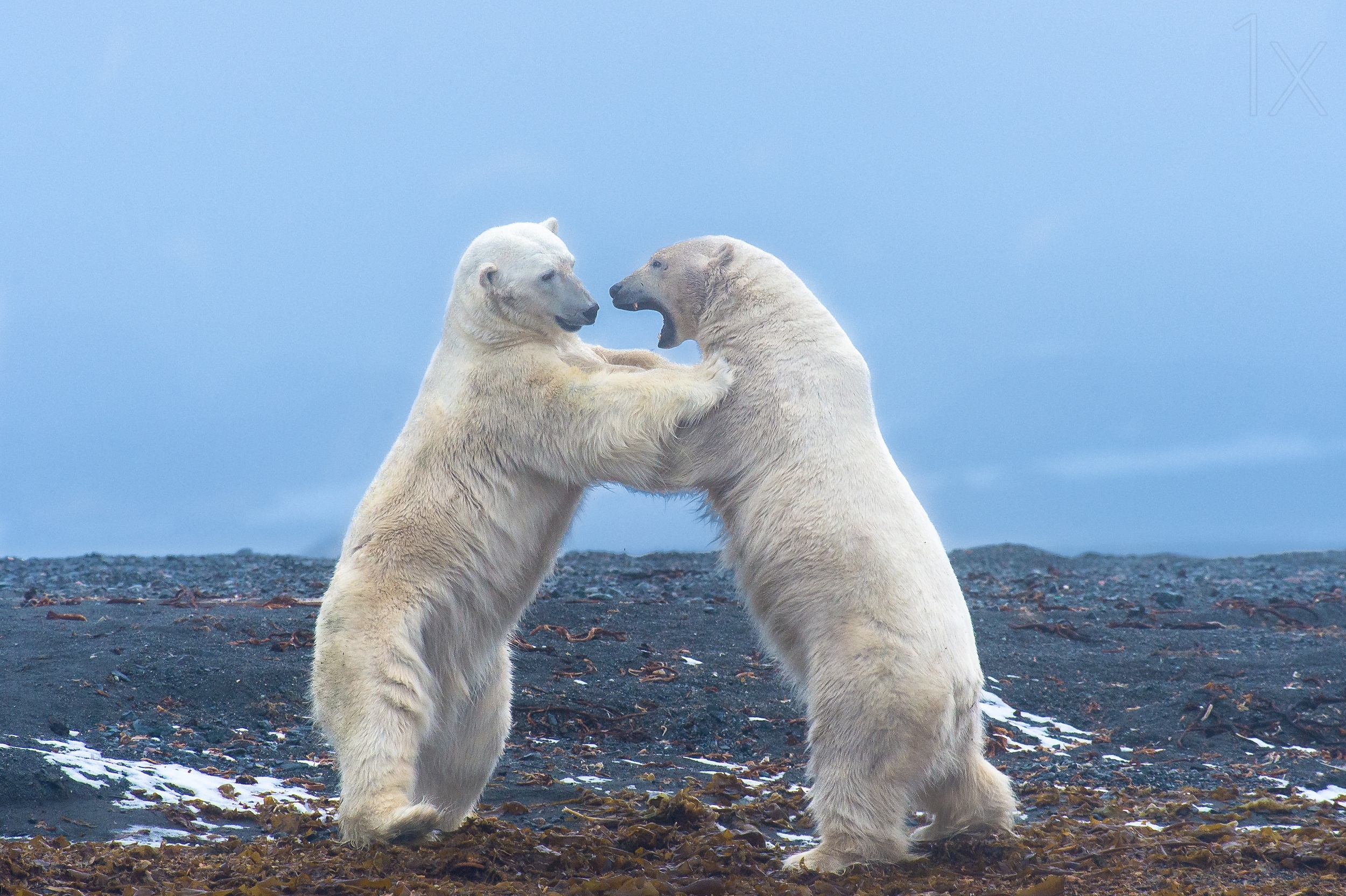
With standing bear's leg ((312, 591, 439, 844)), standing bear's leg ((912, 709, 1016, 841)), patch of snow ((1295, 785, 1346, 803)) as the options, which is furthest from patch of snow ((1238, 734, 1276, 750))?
standing bear's leg ((312, 591, 439, 844))

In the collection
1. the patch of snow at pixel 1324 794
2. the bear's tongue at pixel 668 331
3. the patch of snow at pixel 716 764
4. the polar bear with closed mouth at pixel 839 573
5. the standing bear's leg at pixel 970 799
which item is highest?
the bear's tongue at pixel 668 331

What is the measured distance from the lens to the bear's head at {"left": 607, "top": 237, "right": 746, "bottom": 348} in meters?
5.19

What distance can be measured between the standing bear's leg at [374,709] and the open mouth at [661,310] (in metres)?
1.68

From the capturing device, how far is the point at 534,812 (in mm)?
A: 5684

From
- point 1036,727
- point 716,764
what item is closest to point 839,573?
point 716,764

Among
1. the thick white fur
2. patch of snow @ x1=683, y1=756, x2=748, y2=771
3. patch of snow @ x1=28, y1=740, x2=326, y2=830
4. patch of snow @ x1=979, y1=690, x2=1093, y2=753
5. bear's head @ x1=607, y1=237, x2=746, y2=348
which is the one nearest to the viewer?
the thick white fur

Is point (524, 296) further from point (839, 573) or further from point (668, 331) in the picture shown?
point (839, 573)

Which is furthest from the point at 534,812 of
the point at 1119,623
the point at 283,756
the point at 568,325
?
the point at 1119,623

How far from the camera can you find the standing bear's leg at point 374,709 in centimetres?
452

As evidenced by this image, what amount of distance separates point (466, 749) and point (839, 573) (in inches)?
77.7

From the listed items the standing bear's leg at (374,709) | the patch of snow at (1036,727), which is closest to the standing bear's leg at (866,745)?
the standing bear's leg at (374,709)

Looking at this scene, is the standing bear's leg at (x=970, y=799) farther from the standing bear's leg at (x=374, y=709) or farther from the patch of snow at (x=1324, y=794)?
the patch of snow at (x=1324, y=794)

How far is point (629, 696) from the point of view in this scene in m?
7.71

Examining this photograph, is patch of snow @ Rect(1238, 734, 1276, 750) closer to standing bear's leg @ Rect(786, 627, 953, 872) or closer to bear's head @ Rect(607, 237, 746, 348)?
standing bear's leg @ Rect(786, 627, 953, 872)
